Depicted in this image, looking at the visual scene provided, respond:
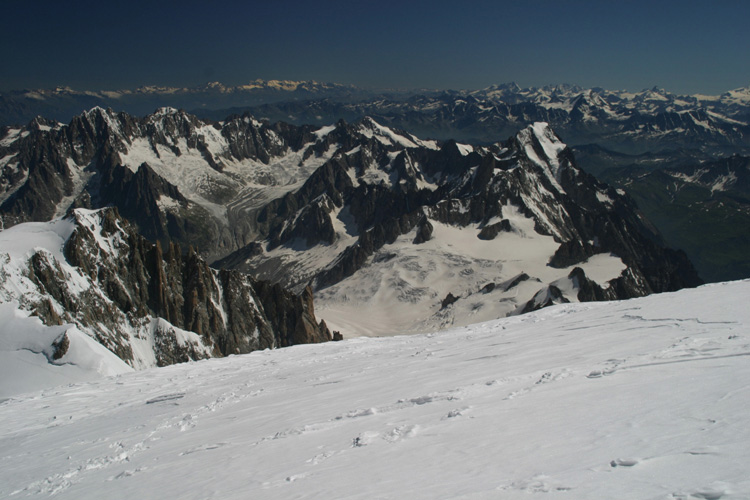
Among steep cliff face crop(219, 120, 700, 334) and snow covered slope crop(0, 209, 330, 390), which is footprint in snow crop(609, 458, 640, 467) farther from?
steep cliff face crop(219, 120, 700, 334)

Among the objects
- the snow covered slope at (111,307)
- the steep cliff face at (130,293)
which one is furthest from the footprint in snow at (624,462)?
the steep cliff face at (130,293)

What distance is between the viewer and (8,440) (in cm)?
1605

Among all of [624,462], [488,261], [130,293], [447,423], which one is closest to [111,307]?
[130,293]

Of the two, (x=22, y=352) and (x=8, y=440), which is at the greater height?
(x=8, y=440)

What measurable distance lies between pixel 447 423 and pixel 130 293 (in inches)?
2116

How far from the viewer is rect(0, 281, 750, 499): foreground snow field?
6.93 metres

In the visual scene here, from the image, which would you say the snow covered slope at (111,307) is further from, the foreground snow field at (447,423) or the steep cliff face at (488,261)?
the steep cliff face at (488,261)

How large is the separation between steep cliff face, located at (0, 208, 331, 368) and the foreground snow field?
2610 centimetres

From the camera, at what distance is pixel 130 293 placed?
53312 mm

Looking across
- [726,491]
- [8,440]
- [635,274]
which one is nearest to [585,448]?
[726,491]

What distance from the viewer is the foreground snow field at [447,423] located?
22.7 feet

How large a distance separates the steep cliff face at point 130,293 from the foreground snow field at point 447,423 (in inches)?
1027

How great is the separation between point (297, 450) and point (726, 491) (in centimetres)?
819

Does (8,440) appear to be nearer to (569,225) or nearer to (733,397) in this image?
(733,397)
